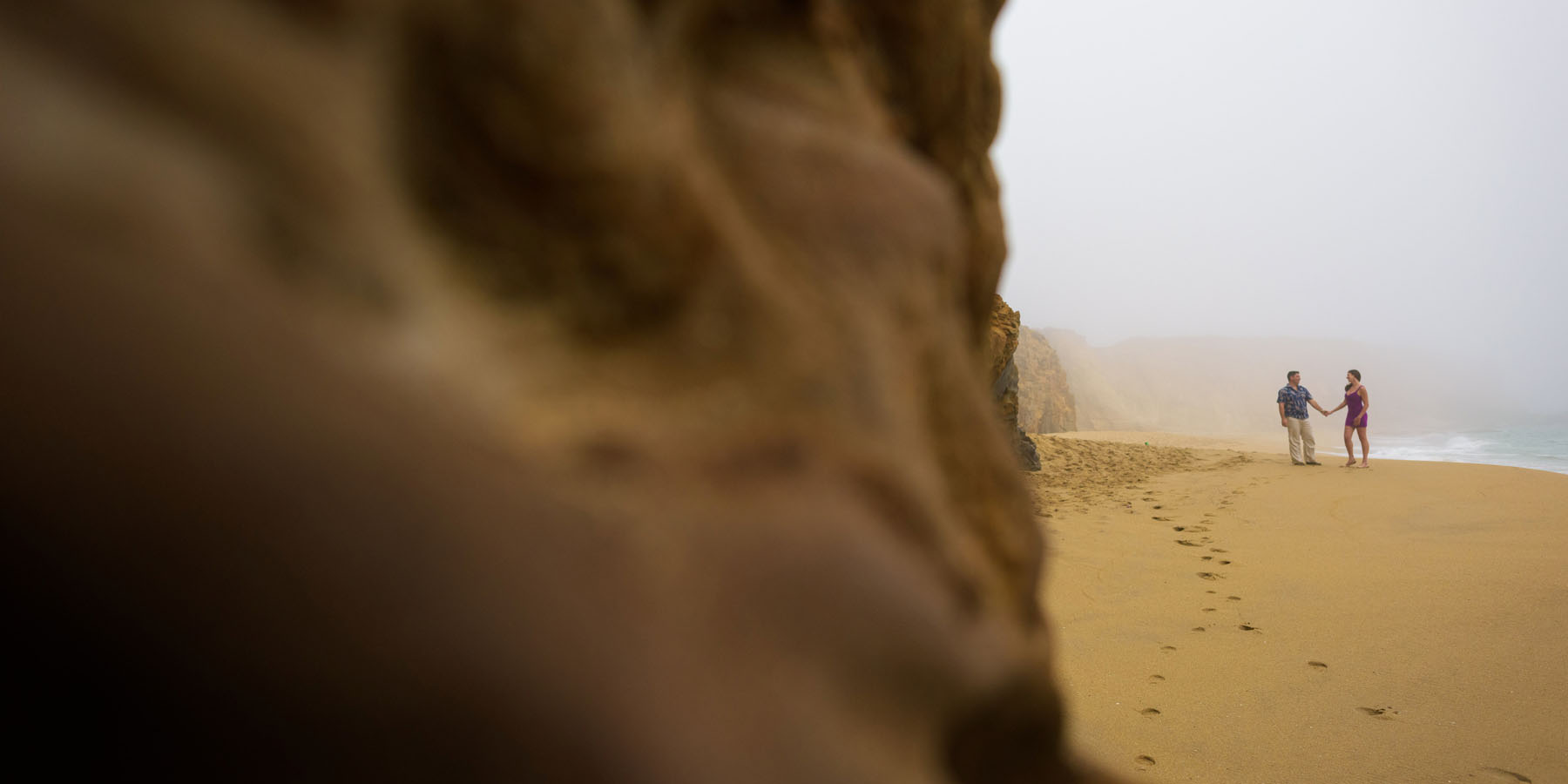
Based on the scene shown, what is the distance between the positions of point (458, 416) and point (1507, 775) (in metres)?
2.01

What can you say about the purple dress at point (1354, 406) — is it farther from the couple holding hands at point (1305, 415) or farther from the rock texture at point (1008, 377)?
the rock texture at point (1008, 377)

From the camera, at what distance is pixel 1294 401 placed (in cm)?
714

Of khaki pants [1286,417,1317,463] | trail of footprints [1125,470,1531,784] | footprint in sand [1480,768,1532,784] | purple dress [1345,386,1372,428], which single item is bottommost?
footprint in sand [1480,768,1532,784]

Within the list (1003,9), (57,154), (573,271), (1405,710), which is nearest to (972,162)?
(1003,9)

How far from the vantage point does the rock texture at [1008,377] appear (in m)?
5.11

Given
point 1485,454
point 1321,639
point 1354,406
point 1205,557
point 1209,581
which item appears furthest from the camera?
point 1485,454

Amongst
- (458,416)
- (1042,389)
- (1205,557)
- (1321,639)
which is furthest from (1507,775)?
(1042,389)

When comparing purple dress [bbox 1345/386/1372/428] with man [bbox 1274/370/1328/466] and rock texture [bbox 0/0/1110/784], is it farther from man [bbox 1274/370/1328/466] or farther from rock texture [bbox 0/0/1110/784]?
rock texture [bbox 0/0/1110/784]

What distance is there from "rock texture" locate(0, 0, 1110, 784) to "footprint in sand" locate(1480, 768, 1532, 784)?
1.38 metres

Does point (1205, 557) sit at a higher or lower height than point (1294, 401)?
lower

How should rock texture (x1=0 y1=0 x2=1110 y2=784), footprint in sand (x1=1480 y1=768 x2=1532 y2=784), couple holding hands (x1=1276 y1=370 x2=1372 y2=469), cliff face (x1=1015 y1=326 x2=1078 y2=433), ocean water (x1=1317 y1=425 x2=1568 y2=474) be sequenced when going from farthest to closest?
1. cliff face (x1=1015 y1=326 x2=1078 y2=433)
2. ocean water (x1=1317 y1=425 x2=1568 y2=474)
3. couple holding hands (x1=1276 y1=370 x2=1372 y2=469)
4. footprint in sand (x1=1480 y1=768 x2=1532 y2=784)
5. rock texture (x1=0 y1=0 x2=1110 y2=784)

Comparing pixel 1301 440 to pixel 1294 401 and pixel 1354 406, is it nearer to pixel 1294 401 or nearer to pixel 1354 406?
pixel 1294 401

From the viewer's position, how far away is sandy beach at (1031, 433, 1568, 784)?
1.49 metres

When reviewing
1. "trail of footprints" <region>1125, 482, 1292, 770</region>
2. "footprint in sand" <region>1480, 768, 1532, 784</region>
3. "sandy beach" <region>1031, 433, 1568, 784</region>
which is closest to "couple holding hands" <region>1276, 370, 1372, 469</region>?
"trail of footprints" <region>1125, 482, 1292, 770</region>
